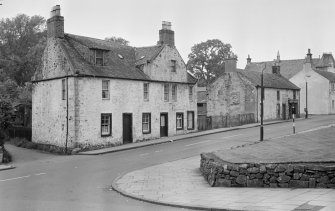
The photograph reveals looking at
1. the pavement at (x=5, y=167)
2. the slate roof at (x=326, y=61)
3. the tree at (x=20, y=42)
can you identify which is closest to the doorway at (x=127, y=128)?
the pavement at (x=5, y=167)

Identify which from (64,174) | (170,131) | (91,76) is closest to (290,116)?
(170,131)

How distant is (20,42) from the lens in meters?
63.8

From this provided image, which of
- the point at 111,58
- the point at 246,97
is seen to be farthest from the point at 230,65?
the point at 111,58

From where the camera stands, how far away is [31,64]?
5978 centimetres

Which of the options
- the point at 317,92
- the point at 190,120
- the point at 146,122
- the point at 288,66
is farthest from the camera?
the point at 288,66

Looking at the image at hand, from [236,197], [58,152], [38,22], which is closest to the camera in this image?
[236,197]

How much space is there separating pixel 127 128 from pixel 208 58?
52.9 m

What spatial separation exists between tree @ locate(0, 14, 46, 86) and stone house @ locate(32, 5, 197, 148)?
78.3 ft

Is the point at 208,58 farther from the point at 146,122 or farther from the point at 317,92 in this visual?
the point at 146,122

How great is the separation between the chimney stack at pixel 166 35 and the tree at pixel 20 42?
24.0 metres

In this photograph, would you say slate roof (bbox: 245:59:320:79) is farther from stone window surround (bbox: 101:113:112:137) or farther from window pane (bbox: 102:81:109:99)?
stone window surround (bbox: 101:113:112:137)

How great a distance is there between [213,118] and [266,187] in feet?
119

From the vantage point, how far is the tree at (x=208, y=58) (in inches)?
3396

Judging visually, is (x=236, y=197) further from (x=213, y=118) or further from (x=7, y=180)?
(x=213, y=118)
